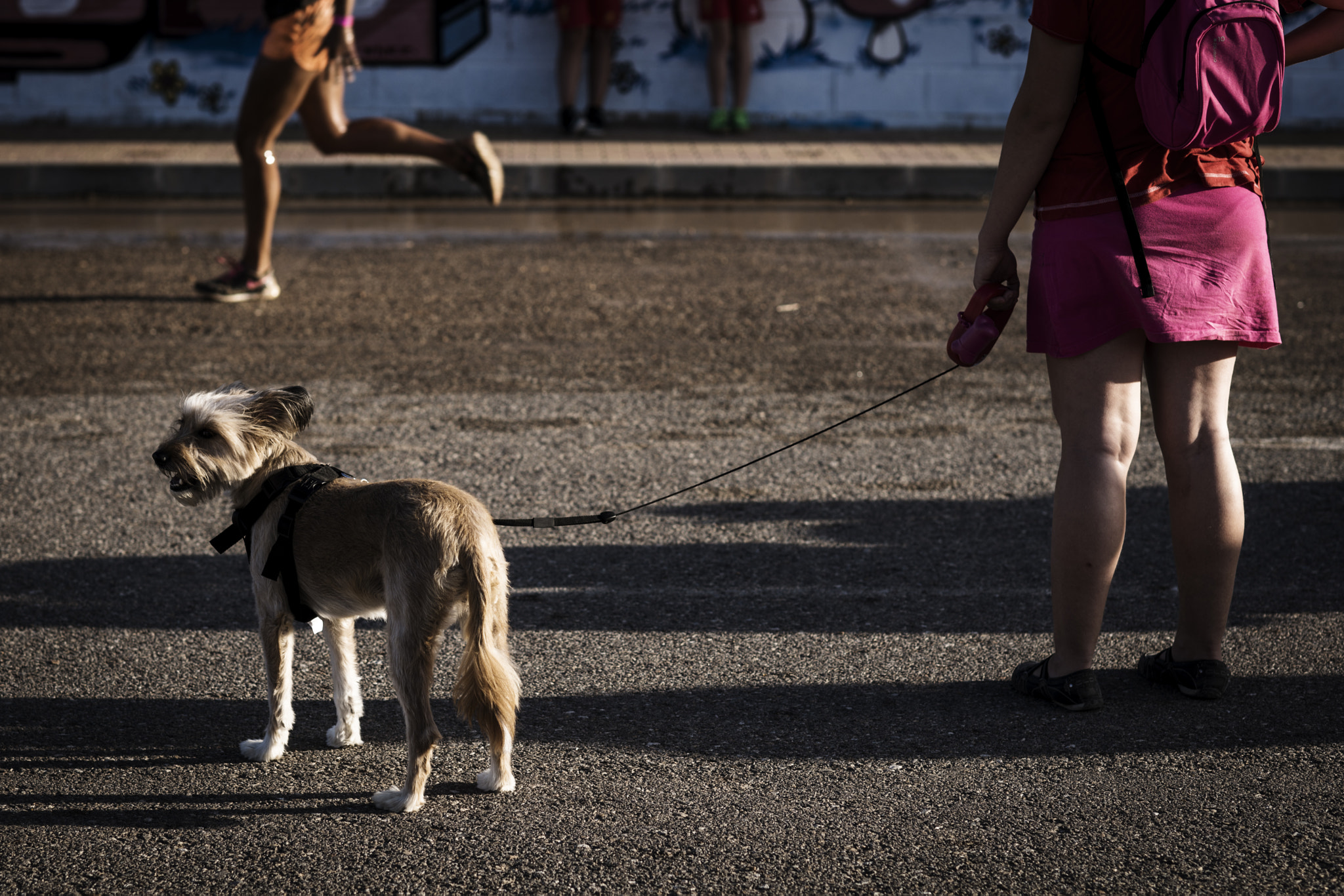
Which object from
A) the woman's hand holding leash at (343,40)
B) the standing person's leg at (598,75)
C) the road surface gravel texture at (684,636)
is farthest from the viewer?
the standing person's leg at (598,75)

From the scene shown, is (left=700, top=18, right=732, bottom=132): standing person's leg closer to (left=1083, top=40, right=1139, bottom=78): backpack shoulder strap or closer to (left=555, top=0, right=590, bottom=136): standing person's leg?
(left=555, top=0, right=590, bottom=136): standing person's leg

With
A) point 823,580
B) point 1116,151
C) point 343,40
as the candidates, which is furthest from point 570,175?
point 1116,151

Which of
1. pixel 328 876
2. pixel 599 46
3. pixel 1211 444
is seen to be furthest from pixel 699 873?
pixel 599 46

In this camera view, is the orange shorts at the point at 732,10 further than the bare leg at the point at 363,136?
Yes

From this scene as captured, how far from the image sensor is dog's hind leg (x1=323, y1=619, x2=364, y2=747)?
3184mm

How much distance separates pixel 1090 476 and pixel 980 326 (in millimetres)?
450

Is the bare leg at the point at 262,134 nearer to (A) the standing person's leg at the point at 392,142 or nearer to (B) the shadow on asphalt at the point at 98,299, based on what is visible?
(A) the standing person's leg at the point at 392,142

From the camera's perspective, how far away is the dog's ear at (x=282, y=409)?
3068 millimetres

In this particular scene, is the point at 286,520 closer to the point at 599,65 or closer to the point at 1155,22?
the point at 1155,22

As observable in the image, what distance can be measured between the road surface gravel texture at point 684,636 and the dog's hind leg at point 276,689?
0.04 metres

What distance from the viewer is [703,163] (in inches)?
517

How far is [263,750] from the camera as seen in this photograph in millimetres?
3164

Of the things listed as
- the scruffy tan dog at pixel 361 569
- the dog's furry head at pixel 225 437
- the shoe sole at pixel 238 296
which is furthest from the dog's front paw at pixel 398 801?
the shoe sole at pixel 238 296

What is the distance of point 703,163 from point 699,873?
1105 cm
